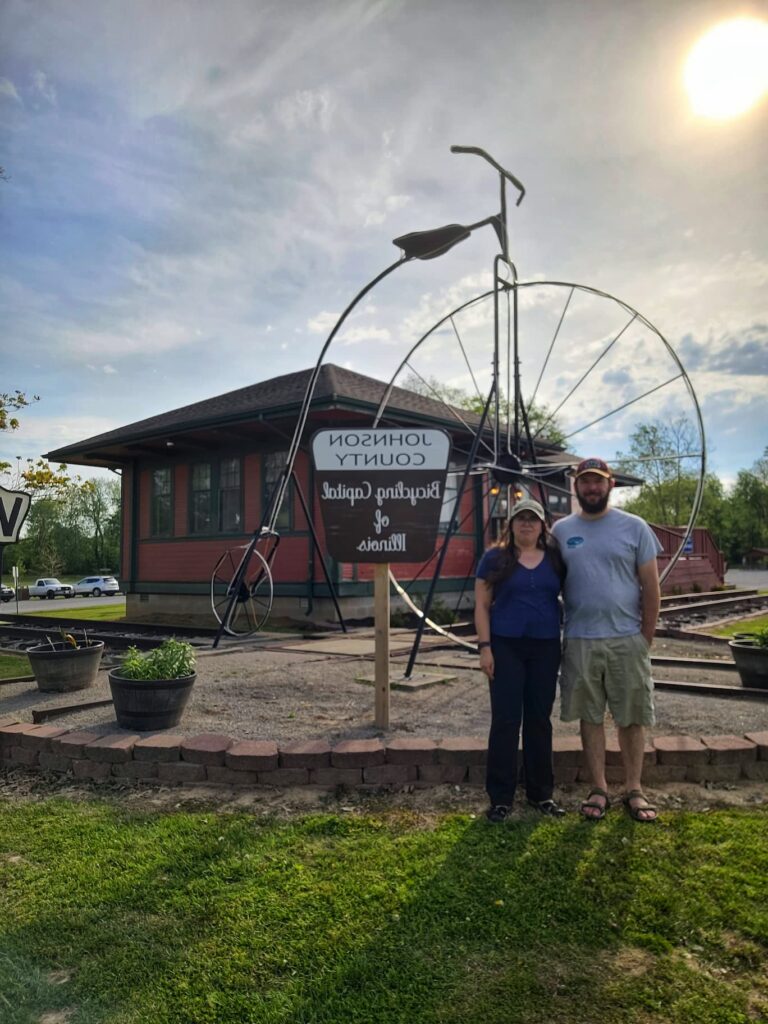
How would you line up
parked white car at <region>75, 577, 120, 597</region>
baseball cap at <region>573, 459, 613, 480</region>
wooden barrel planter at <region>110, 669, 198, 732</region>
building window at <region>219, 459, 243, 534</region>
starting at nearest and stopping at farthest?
baseball cap at <region>573, 459, 613, 480</region>
wooden barrel planter at <region>110, 669, 198, 732</region>
building window at <region>219, 459, 243, 534</region>
parked white car at <region>75, 577, 120, 597</region>

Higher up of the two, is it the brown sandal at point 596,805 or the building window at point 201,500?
the building window at point 201,500

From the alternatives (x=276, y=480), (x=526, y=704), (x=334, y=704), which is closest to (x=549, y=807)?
(x=526, y=704)

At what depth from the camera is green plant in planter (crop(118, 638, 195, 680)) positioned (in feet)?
15.4

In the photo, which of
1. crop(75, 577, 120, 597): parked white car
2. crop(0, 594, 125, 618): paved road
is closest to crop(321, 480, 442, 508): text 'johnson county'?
crop(0, 594, 125, 618): paved road

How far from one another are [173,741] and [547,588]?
7.57 ft

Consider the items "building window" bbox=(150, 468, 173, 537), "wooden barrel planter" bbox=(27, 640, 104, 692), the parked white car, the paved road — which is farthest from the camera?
the parked white car

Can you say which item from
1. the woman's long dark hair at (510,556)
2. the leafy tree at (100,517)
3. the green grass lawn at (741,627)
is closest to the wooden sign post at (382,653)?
the woman's long dark hair at (510,556)

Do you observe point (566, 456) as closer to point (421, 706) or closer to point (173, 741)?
point (421, 706)

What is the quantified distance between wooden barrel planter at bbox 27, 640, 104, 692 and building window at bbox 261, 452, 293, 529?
666 centimetres

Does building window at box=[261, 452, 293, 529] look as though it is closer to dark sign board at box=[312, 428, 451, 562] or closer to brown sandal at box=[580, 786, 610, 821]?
dark sign board at box=[312, 428, 451, 562]

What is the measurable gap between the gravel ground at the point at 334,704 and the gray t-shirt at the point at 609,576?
144 centimetres

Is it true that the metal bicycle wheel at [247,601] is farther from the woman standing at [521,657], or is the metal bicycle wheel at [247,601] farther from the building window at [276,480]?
the woman standing at [521,657]

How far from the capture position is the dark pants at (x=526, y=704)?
345cm

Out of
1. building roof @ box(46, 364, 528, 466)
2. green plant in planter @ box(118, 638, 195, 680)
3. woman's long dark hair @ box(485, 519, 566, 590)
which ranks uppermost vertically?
building roof @ box(46, 364, 528, 466)
